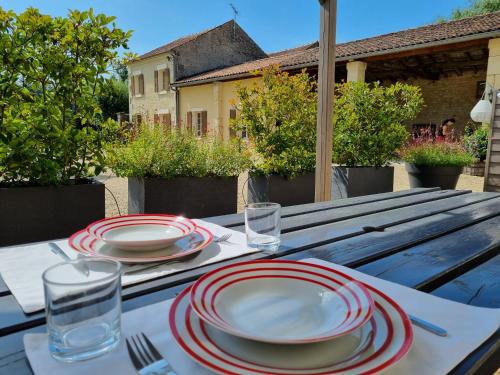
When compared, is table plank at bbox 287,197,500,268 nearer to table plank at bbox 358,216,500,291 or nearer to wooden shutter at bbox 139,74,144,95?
table plank at bbox 358,216,500,291

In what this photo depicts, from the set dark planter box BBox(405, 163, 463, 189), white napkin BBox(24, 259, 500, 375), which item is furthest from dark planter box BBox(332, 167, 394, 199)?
white napkin BBox(24, 259, 500, 375)

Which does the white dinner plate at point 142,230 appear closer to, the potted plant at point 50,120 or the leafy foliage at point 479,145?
the potted plant at point 50,120

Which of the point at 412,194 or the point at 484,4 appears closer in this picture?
the point at 412,194

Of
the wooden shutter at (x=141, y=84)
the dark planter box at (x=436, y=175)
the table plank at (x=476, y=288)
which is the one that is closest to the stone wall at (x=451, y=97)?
the dark planter box at (x=436, y=175)

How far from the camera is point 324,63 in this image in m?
2.71

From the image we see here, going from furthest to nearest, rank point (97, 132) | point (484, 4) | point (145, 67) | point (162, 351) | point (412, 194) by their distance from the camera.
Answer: point (484, 4), point (145, 67), point (97, 132), point (412, 194), point (162, 351)

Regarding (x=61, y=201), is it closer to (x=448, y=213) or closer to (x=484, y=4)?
(x=448, y=213)

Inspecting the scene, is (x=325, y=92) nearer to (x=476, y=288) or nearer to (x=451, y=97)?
(x=476, y=288)

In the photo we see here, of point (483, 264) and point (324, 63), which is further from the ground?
point (324, 63)

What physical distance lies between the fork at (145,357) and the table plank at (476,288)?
49 cm

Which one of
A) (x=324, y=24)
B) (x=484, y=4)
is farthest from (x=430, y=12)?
(x=324, y=24)

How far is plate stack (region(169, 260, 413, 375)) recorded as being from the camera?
1.32 feet

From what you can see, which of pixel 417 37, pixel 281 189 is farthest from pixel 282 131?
pixel 417 37

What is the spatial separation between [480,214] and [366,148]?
3054 millimetres
